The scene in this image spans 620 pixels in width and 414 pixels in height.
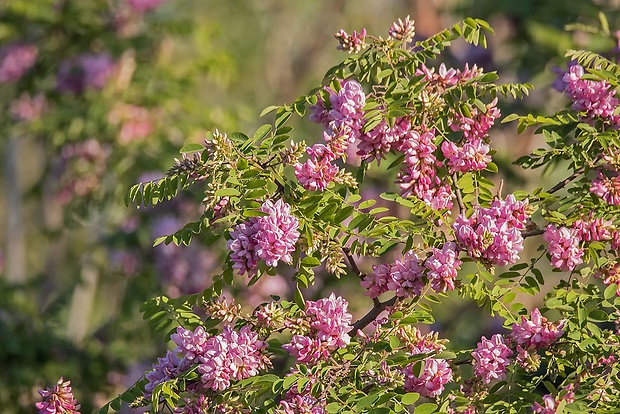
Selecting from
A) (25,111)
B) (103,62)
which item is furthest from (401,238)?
(25,111)

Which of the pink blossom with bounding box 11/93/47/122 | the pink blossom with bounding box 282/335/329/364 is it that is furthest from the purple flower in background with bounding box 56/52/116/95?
the pink blossom with bounding box 282/335/329/364

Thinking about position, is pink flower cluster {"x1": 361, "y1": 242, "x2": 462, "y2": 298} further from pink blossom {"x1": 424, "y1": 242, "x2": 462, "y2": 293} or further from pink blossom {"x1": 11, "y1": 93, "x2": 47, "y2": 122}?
pink blossom {"x1": 11, "y1": 93, "x2": 47, "y2": 122}

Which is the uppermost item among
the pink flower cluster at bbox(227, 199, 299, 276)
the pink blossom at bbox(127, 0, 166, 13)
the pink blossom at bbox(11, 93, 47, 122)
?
the pink blossom at bbox(127, 0, 166, 13)

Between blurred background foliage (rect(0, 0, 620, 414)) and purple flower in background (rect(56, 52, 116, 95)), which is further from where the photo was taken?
purple flower in background (rect(56, 52, 116, 95))

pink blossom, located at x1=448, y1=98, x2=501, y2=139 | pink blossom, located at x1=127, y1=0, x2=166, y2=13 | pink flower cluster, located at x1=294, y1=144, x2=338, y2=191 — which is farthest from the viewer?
pink blossom, located at x1=127, y1=0, x2=166, y2=13

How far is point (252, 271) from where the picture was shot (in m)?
2.35

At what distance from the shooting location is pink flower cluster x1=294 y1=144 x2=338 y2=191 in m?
2.44

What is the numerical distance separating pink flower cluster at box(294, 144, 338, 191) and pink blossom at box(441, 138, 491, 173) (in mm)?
321

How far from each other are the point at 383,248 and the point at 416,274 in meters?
0.11

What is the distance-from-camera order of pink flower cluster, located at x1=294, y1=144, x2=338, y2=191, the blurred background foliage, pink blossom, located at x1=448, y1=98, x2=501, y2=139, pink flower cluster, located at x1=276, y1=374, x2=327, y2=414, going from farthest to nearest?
the blurred background foliage, pink blossom, located at x1=448, y1=98, x2=501, y2=139, pink flower cluster, located at x1=294, y1=144, x2=338, y2=191, pink flower cluster, located at x1=276, y1=374, x2=327, y2=414

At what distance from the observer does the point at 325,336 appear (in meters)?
2.37

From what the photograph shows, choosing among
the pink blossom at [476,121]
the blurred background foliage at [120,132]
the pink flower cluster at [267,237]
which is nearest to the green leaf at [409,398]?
the pink flower cluster at [267,237]

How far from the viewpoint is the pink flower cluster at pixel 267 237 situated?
7.44 ft

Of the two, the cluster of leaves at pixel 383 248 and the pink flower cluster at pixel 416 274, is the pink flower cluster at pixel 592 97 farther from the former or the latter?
the pink flower cluster at pixel 416 274
